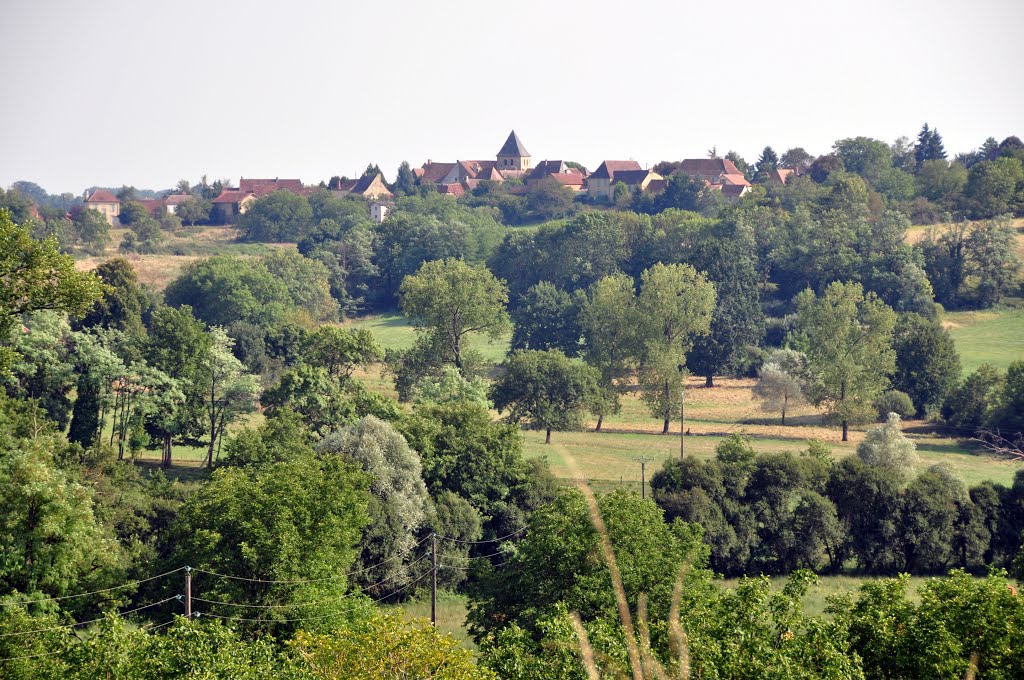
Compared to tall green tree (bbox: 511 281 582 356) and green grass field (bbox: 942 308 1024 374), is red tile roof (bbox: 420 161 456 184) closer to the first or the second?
tall green tree (bbox: 511 281 582 356)

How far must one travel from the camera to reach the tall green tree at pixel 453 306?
7300 centimetres

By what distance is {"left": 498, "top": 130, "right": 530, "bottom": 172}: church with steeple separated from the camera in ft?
641

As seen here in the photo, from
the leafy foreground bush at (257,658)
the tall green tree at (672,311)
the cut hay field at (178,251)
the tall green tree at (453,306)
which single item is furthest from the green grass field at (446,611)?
the cut hay field at (178,251)

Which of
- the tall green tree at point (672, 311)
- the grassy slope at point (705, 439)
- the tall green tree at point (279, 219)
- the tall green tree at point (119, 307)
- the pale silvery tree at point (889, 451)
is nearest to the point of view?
the pale silvery tree at point (889, 451)

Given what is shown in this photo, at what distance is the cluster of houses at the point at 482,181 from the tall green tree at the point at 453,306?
69496mm

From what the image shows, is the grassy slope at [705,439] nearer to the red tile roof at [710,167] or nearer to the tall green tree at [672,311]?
the tall green tree at [672,311]

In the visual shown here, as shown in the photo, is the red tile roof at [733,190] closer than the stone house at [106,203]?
Yes

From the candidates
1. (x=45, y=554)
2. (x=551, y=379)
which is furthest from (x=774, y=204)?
(x=45, y=554)

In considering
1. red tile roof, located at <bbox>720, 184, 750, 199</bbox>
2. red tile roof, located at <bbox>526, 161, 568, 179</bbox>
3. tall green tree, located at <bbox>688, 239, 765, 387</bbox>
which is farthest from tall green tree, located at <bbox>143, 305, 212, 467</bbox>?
red tile roof, located at <bbox>526, 161, 568, 179</bbox>

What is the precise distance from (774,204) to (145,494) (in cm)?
8553

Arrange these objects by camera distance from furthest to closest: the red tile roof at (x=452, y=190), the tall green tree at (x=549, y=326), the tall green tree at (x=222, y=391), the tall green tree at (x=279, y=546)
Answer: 1. the red tile roof at (x=452, y=190)
2. the tall green tree at (x=549, y=326)
3. the tall green tree at (x=222, y=391)
4. the tall green tree at (x=279, y=546)

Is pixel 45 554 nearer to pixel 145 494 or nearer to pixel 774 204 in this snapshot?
pixel 145 494

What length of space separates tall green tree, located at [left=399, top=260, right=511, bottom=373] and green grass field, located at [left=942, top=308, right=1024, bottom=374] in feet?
99.8

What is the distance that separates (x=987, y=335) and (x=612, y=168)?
8556 cm
